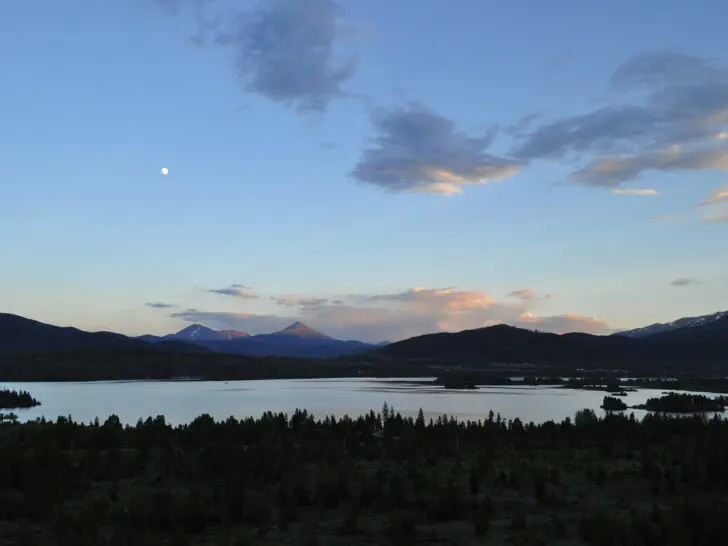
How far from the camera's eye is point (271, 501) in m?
15.2

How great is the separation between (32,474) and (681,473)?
14984 millimetres

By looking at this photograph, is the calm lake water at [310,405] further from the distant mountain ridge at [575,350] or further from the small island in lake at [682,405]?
the distant mountain ridge at [575,350]

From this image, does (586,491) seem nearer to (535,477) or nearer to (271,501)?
(535,477)

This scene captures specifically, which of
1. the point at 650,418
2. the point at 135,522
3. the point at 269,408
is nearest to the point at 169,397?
the point at 269,408

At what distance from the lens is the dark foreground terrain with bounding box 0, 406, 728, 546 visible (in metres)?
12.5

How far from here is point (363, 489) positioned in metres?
15.6

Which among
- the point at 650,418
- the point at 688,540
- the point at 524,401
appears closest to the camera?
the point at 688,540

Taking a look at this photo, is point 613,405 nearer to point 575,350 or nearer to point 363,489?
point 363,489

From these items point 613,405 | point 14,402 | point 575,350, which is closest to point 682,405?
point 613,405

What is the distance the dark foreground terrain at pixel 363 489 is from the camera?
41.0 feet

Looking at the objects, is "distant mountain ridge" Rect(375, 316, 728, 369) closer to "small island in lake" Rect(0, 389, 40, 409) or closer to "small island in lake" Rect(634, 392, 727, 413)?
"small island in lake" Rect(634, 392, 727, 413)

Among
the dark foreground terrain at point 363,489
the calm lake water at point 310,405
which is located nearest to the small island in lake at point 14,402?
the calm lake water at point 310,405

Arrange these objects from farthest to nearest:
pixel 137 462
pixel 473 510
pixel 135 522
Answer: pixel 137 462, pixel 473 510, pixel 135 522

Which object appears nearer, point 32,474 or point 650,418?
point 32,474
